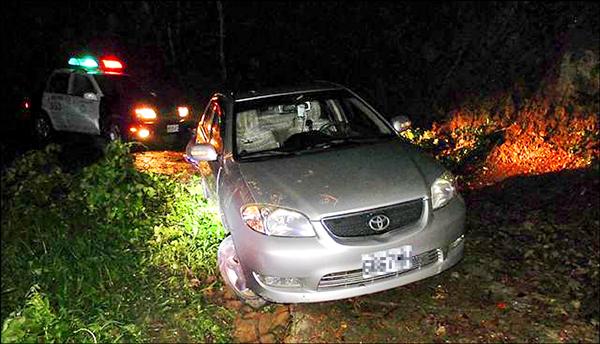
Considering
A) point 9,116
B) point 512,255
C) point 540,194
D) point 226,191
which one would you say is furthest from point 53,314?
point 9,116

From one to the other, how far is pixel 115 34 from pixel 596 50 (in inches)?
812

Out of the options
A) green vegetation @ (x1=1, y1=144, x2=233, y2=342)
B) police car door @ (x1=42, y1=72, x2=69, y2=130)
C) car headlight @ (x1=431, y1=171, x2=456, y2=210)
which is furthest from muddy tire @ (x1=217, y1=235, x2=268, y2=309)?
police car door @ (x1=42, y1=72, x2=69, y2=130)

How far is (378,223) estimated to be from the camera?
348cm

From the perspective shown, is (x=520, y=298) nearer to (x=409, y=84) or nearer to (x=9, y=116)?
(x=409, y=84)

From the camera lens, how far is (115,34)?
22.8 meters

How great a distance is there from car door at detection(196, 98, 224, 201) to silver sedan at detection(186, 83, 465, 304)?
0.76 feet

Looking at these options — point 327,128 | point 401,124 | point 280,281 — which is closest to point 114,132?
point 327,128

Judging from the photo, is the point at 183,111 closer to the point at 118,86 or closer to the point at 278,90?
the point at 118,86

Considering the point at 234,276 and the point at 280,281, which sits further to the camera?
the point at 234,276

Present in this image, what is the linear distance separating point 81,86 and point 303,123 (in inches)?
250

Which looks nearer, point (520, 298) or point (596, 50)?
point (520, 298)

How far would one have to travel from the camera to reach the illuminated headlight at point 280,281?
3469 millimetres

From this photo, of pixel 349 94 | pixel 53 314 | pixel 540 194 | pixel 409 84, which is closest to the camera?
pixel 53 314

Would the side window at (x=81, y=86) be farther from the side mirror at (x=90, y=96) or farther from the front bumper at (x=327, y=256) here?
the front bumper at (x=327, y=256)
